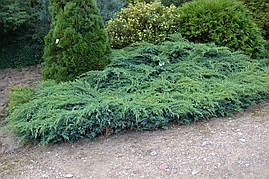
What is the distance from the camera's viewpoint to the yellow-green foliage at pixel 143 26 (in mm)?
5242

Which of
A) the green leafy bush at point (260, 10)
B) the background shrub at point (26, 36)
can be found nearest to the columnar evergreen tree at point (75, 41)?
the background shrub at point (26, 36)

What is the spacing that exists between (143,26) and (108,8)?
2.01 meters

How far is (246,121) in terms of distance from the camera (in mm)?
3365

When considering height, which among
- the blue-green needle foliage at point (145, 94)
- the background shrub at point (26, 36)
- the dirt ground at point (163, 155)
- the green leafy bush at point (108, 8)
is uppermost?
the green leafy bush at point (108, 8)

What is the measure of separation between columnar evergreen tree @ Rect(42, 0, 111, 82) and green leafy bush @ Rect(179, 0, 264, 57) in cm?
201

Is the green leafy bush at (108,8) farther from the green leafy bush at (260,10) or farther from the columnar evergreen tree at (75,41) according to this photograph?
the green leafy bush at (260,10)

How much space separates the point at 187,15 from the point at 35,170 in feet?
13.4

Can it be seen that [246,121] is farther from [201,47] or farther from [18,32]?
[18,32]

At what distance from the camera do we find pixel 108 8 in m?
6.91

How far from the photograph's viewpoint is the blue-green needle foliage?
3.06m

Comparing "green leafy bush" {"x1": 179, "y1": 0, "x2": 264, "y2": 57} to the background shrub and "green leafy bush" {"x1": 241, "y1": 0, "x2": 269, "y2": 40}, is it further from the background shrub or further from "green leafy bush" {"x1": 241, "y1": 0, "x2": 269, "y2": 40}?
the background shrub

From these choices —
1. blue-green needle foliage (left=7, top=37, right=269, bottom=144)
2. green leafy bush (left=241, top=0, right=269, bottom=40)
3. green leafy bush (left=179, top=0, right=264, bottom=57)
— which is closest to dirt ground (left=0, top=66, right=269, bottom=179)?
blue-green needle foliage (left=7, top=37, right=269, bottom=144)

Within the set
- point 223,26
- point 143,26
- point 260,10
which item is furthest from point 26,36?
point 260,10

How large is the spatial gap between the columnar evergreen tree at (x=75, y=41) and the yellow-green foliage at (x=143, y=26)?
3.64ft
